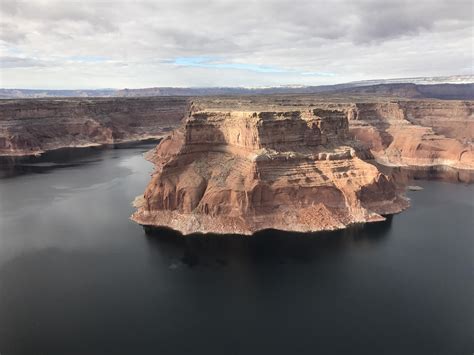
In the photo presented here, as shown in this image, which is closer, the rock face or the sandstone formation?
the rock face

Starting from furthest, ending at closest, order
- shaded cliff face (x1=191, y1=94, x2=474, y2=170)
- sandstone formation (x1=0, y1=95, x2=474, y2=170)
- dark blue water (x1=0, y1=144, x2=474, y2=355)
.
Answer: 1. sandstone formation (x1=0, y1=95, x2=474, y2=170)
2. shaded cliff face (x1=191, y1=94, x2=474, y2=170)
3. dark blue water (x1=0, y1=144, x2=474, y2=355)

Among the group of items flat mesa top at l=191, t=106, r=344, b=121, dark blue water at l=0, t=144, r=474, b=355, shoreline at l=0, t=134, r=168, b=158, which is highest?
flat mesa top at l=191, t=106, r=344, b=121

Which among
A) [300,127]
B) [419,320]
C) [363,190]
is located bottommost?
[419,320]

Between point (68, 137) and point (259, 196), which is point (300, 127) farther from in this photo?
point (68, 137)

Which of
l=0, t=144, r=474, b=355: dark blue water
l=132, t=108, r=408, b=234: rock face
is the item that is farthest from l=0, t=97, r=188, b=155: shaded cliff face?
l=132, t=108, r=408, b=234: rock face

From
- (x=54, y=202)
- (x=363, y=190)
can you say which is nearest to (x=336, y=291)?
(x=363, y=190)

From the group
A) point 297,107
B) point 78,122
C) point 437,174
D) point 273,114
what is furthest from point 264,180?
point 78,122

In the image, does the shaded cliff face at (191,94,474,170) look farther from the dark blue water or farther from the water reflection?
the dark blue water

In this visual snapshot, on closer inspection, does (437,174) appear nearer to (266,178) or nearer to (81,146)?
(266,178)
